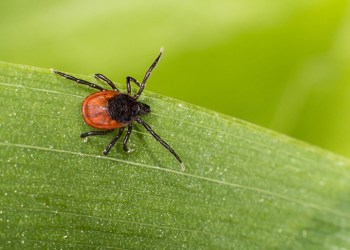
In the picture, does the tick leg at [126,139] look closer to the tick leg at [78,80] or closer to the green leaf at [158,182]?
the green leaf at [158,182]

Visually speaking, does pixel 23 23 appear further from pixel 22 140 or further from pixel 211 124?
pixel 211 124

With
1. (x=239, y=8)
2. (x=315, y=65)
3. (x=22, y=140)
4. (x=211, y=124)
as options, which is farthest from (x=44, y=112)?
(x=315, y=65)

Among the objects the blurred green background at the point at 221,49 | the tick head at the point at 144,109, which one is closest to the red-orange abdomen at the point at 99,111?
the tick head at the point at 144,109

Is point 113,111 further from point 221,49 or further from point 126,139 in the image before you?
point 221,49

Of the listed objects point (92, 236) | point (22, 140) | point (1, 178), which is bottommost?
point (92, 236)

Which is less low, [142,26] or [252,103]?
[142,26]

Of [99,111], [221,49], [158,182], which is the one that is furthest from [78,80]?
[221,49]

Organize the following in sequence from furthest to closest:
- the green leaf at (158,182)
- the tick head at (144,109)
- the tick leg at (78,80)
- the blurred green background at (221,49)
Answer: the blurred green background at (221,49)
the tick head at (144,109)
the tick leg at (78,80)
the green leaf at (158,182)
